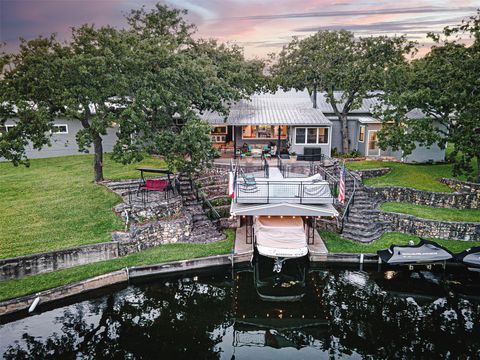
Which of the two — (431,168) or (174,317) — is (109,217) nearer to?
(174,317)

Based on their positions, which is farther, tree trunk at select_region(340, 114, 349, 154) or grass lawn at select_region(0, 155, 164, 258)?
tree trunk at select_region(340, 114, 349, 154)

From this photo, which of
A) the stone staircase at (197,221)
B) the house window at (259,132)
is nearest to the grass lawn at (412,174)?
the house window at (259,132)

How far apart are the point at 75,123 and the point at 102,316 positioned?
24.2 m

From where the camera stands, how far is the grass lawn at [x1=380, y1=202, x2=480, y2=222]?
21531mm

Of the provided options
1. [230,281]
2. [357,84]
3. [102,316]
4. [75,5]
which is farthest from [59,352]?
[357,84]

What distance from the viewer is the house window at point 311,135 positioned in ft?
96.6

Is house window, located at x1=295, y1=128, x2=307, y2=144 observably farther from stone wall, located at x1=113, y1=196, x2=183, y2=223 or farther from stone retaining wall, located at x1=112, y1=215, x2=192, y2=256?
stone retaining wall, located at x1=112, y1=215, x2=192, y2=256

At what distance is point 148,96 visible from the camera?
20.8 m

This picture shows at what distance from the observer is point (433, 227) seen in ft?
68.2

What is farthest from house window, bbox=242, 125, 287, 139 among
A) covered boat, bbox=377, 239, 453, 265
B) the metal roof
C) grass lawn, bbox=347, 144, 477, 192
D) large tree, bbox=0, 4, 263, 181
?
covered boat, bbox=377, 239, 453, 265

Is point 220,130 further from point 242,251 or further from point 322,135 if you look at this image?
point 242,251

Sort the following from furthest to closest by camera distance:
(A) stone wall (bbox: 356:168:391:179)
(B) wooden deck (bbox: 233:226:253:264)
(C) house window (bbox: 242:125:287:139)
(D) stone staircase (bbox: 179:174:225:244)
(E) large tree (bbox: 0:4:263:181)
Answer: (C) house window (bbox: 242:125:287:139)
(A) stone wall (bbox: 356:168:391:179)
(D) stone staircase (bbox: 179:174:225:244)
(E) large tree (bbox: 0:4:263:181)
(B) wooden deck (bbox: 233:226:253:264)

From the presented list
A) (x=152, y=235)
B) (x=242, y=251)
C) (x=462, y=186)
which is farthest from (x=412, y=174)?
(x=152, y=235)

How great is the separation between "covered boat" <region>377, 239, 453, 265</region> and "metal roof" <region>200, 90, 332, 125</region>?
1349 centimetres
